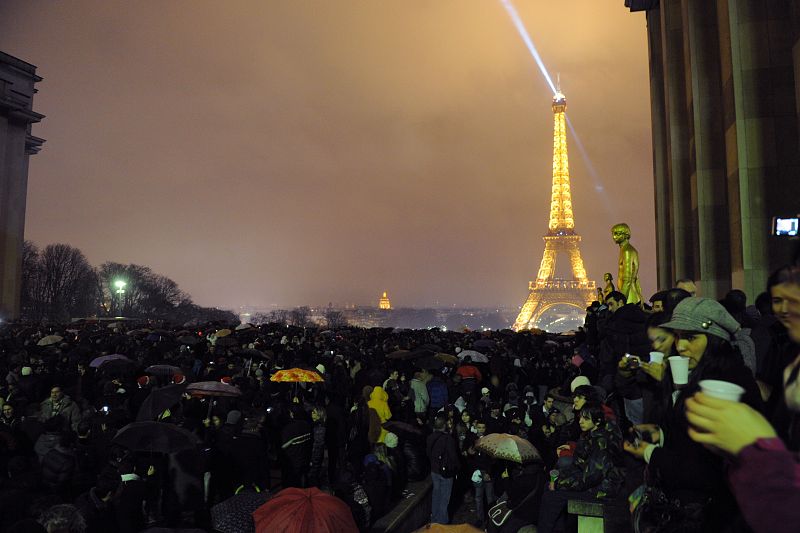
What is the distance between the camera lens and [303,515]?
4457 mm

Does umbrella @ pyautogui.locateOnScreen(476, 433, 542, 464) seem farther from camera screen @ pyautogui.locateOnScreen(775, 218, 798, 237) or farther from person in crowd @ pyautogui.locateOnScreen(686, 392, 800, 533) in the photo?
person in crowd @ pyautogui.locateOnScreen(686, 392, 800, 533)

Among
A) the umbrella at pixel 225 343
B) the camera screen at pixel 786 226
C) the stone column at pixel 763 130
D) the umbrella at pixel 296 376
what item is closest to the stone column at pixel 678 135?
the stone column at pixel 763 130

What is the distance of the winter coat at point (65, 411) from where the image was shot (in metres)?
9.06

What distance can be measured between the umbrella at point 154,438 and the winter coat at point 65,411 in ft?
10.2

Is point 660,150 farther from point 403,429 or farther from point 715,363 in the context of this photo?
point 715,363

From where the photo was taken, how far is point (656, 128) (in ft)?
93.1

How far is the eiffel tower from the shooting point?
3123 inches

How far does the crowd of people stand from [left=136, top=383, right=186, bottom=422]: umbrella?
27 millimetres

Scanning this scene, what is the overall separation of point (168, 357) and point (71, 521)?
12.8 m

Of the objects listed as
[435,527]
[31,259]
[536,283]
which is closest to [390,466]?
[435,527]

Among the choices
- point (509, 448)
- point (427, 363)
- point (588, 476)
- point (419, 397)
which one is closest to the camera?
point (588, 476)

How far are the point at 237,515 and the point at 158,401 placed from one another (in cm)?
414

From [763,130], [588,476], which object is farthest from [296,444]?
[763,130]

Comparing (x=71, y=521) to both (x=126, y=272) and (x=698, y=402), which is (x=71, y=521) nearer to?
(x=698, y=402)
